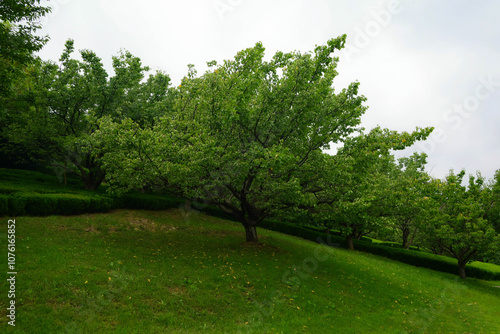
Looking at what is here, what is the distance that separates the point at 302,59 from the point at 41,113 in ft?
68.2

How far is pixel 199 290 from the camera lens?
9531mm

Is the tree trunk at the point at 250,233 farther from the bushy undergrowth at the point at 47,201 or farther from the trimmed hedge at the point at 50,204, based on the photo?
the trimmed hedge at the point at 50,204

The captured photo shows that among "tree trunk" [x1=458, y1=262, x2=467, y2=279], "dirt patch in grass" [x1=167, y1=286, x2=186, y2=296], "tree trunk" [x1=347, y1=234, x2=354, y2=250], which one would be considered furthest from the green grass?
"tree trunk" [x1=347, y1=234, x2=354, y2=250]

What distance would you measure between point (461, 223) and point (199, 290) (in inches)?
804

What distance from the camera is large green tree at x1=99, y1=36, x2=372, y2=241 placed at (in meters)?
11.7

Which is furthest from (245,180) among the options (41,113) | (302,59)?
(41,113)

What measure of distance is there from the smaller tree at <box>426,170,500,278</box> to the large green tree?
12866 mm

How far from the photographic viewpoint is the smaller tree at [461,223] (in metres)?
18.6

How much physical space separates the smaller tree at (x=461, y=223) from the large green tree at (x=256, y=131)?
42.2 feet

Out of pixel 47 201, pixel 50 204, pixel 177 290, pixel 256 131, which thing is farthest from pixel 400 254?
pixel 47 201

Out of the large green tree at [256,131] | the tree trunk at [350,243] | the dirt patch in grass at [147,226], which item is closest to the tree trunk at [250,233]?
the large green tree at [256,131]

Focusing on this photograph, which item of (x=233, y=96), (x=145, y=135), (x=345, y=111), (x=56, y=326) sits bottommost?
(x=56, y=326)

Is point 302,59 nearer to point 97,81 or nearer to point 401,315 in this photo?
point 401,315

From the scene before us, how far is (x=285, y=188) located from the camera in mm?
11836
